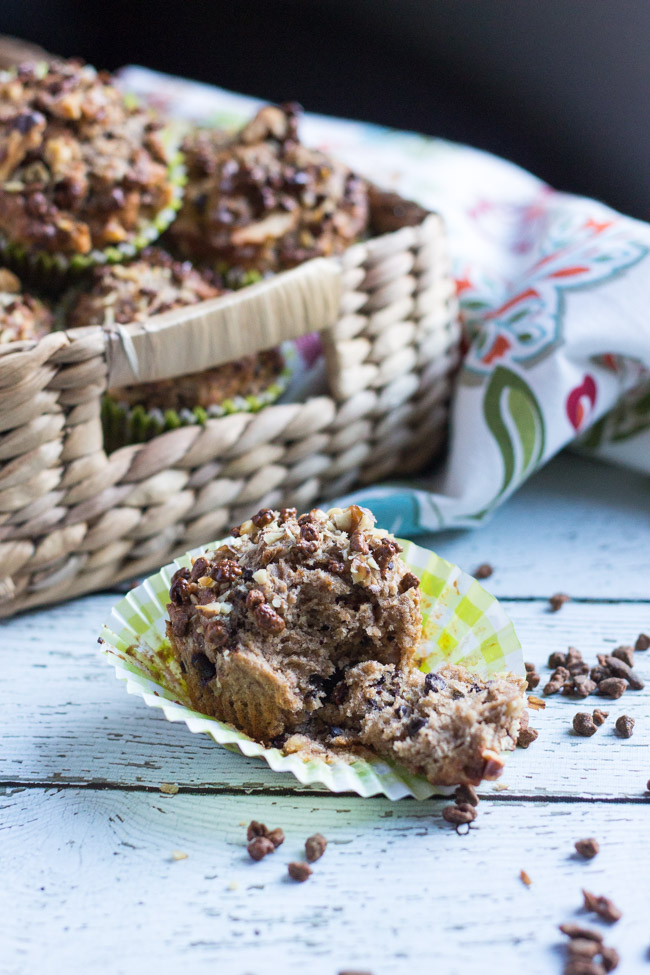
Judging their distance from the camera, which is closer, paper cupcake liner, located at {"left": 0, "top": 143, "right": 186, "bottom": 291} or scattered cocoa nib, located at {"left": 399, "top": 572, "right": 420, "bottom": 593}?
scattered cocoa nib, located at {"left": 399, "top": 572, "right": 420, "bottom": 593}

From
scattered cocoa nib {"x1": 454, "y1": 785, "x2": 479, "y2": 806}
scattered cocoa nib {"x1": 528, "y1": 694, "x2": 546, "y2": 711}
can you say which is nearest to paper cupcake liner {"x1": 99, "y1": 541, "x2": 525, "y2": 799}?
scattered cocoa nib {"x1": 454, "y1": 785, "x2": 479, "y2": 806}

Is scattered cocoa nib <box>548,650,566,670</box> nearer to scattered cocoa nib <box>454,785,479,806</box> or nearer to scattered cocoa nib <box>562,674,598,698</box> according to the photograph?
scattered cocoa nib <box>562,674,598,698</box>

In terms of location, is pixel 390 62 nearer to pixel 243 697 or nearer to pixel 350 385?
Result: pixel 350 385

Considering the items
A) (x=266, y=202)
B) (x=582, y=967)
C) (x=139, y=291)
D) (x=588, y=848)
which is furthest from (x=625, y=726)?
(x=266, y=202)

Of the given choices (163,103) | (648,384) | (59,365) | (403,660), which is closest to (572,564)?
(648,384)

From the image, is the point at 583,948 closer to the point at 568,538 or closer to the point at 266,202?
the point at 568,538

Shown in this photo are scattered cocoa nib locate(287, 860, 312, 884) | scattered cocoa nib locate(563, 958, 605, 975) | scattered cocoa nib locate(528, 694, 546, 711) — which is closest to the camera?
scattered cocoa nib locate(563, 958, 605, 975)
